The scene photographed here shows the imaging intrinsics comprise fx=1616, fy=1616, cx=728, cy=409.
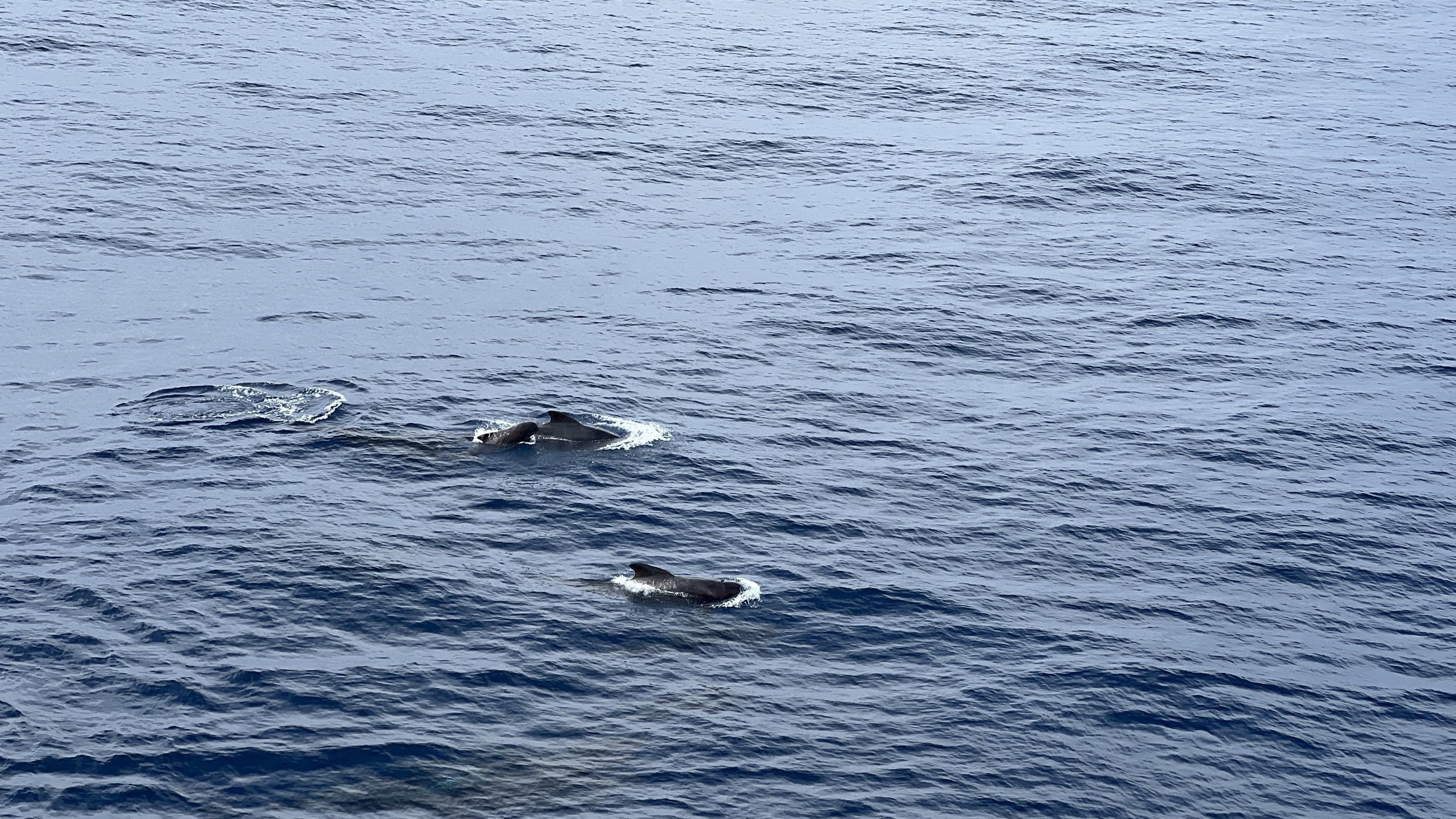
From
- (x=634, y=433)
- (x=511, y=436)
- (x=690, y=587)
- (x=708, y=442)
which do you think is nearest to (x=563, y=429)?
(x=511, y=436)

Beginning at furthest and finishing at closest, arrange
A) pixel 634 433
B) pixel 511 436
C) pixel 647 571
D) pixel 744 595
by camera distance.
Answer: pixel 634 433 → pixel 511 436 → pixel 744 595 → pixel 647 571

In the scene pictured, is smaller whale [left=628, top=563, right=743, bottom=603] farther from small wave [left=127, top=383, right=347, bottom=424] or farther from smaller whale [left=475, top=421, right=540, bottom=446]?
small wave [left=127, top=383, right=347, bottom=424]

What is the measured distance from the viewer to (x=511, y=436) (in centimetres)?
4716

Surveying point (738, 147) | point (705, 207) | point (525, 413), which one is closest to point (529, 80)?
point (738, 147)

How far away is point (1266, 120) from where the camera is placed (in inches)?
3622

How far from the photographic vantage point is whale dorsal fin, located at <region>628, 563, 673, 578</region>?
126 ft

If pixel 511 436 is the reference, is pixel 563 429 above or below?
above

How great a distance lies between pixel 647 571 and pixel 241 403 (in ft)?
57.0

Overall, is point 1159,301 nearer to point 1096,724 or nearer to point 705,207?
point 705,207

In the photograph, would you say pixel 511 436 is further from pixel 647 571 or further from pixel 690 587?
pixel 690 587

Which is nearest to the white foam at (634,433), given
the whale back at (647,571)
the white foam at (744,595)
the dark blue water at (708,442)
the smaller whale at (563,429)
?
the dark blue water at (708,442)

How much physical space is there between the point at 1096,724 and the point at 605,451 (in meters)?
17.6

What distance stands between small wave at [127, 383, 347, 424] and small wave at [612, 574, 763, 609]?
44.5ft

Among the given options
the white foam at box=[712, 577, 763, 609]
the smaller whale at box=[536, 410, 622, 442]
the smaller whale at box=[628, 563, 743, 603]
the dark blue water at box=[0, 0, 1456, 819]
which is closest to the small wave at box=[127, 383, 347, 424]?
the dark blue water at box=[0, 0, 1456, 819]
